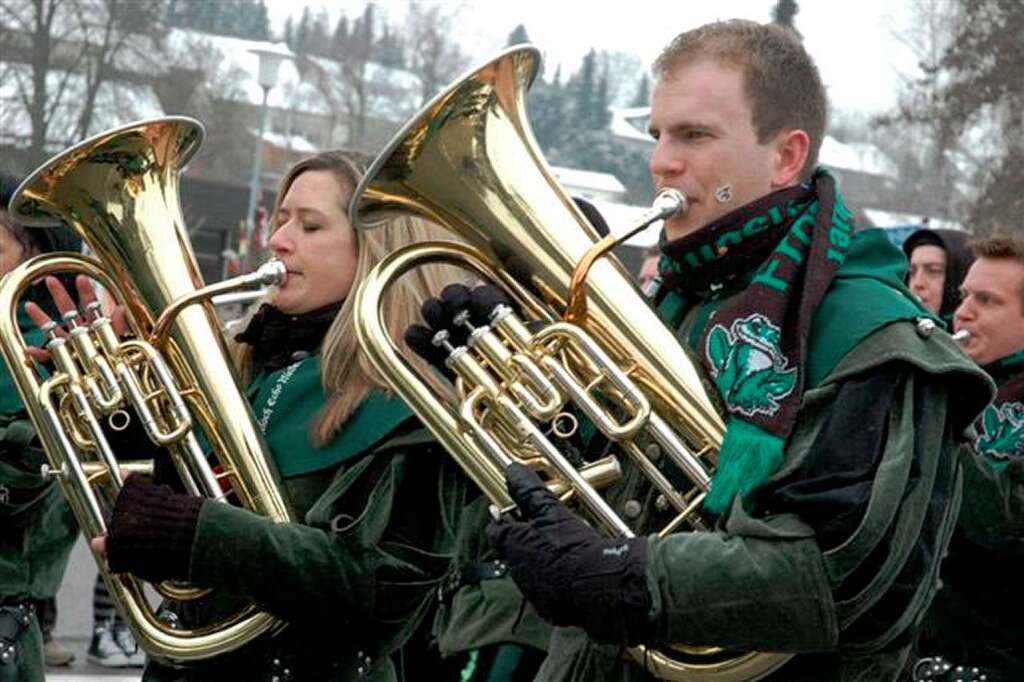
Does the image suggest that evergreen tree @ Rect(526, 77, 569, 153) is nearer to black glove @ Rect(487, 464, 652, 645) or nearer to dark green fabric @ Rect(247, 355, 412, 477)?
dark green fabric @ Rect(247, 355, 412, 477)

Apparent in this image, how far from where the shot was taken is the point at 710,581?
2711mm

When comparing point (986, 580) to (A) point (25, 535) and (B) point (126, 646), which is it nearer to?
(A) point (25, 535)

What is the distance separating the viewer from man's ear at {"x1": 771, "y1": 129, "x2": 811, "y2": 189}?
10.2ft

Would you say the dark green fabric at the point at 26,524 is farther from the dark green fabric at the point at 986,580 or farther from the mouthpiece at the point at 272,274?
the dark green fabric at the point at 986,580

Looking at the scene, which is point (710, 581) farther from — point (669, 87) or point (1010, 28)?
point (1010, 28)

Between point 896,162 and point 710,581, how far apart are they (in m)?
33.9

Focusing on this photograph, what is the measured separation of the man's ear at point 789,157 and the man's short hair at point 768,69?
0.01 metres

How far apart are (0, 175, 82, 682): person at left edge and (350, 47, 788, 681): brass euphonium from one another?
198cm

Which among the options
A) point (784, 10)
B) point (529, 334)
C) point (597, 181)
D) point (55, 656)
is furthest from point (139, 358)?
point (597, 181)

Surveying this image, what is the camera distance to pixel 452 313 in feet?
10.5

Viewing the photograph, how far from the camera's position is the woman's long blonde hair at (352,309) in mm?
3795

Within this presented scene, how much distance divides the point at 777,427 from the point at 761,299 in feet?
0.74

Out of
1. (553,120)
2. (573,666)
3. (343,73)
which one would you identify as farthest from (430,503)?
(343,73)

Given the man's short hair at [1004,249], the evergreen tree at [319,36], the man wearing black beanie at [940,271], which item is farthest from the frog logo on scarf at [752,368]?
the evergreen tree at [319,36]
